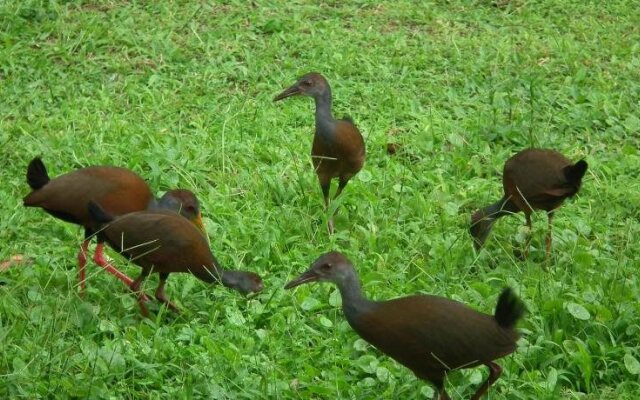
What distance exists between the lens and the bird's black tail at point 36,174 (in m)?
5.53

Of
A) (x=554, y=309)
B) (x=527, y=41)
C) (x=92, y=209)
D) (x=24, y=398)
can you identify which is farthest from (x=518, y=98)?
(x=24, y=398)

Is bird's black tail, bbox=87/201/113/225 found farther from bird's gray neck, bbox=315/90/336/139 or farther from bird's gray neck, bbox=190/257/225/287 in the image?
bird's gray neck, bbox=315/90/336/139

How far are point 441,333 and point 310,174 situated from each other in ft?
8.93

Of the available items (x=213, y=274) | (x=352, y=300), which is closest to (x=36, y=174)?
(x=213, y=274)

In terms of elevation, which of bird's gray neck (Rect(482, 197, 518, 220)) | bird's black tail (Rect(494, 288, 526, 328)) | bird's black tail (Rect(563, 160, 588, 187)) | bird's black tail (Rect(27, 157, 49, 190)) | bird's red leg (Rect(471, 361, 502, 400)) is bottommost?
bird's gray neck (Rect(482, 197, 518, 220))

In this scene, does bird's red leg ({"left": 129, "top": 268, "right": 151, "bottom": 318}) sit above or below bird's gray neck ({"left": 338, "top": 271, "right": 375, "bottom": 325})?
below

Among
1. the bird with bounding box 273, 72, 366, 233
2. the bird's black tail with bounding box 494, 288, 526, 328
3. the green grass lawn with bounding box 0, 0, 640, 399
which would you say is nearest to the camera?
the bird's black tail with bounding box 494, 288, 526, 328

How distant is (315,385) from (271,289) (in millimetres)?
1048

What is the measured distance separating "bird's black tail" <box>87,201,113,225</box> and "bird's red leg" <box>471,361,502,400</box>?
201 cm

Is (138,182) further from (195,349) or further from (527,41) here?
(527,41)

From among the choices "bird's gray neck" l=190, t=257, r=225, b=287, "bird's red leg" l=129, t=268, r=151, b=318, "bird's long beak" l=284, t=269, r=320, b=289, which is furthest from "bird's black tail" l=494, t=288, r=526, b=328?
"bird's red leg" l=129, t=268, r=151, b=318

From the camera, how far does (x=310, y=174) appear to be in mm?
6949

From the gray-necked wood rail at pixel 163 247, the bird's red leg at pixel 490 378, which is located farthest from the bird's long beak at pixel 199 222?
the bird's red leg at pixel 490 378

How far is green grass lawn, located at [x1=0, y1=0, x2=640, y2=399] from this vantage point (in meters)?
4.80
